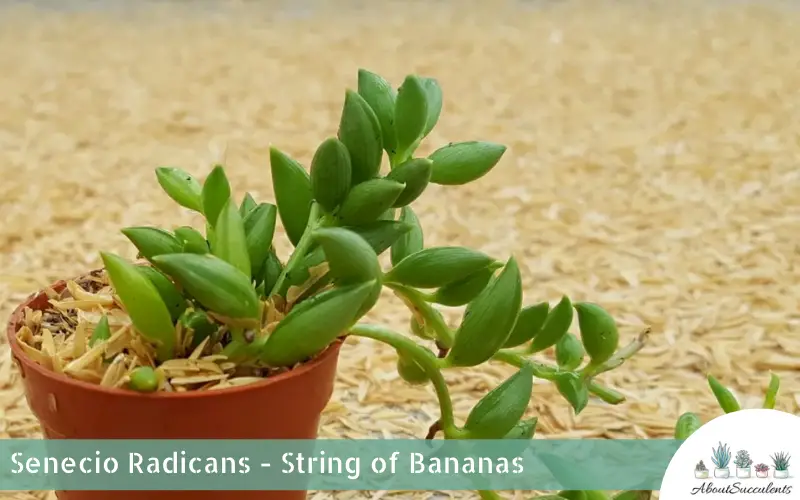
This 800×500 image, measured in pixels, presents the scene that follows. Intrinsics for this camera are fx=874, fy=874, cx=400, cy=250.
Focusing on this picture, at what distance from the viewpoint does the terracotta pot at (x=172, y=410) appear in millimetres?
480

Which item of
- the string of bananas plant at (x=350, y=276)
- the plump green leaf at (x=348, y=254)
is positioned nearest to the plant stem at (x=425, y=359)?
the string of bananas plant at (x=350, y=276)

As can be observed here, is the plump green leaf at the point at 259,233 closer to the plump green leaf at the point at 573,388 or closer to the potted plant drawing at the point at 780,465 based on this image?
the plump green leaf at the point at 573,388

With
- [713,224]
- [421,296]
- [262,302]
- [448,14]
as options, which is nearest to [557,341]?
[421,296]

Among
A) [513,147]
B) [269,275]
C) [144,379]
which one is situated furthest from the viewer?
[513,147]

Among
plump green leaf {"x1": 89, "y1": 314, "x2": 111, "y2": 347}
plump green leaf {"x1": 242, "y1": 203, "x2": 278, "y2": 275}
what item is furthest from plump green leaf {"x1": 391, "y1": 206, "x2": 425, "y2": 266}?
plump green leaf {"x1": 89, "y1": 314, "x2": 111, "y2": 347}

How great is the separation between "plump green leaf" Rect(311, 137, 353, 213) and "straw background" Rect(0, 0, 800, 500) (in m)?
0.40

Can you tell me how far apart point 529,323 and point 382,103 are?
0.18 metres

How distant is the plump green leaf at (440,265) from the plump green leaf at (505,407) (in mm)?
75

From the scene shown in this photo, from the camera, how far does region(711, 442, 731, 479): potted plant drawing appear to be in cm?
57

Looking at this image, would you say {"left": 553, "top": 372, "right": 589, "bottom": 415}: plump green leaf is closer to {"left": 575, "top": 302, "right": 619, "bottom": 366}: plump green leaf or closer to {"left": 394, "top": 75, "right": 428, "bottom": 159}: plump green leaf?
{"left": 575, "top": 302, "right": 619, "bottom": 366}: plump green leaf

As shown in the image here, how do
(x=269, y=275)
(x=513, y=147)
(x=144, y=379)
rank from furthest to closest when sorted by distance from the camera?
1. (x=513, y=147)
2. (x=269, y=275)
3. (x=144, y=379)

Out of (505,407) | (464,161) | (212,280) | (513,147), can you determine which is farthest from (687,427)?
(513,147)

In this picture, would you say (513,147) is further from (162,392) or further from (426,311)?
(162,392)

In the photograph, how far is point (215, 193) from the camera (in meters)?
0.53
